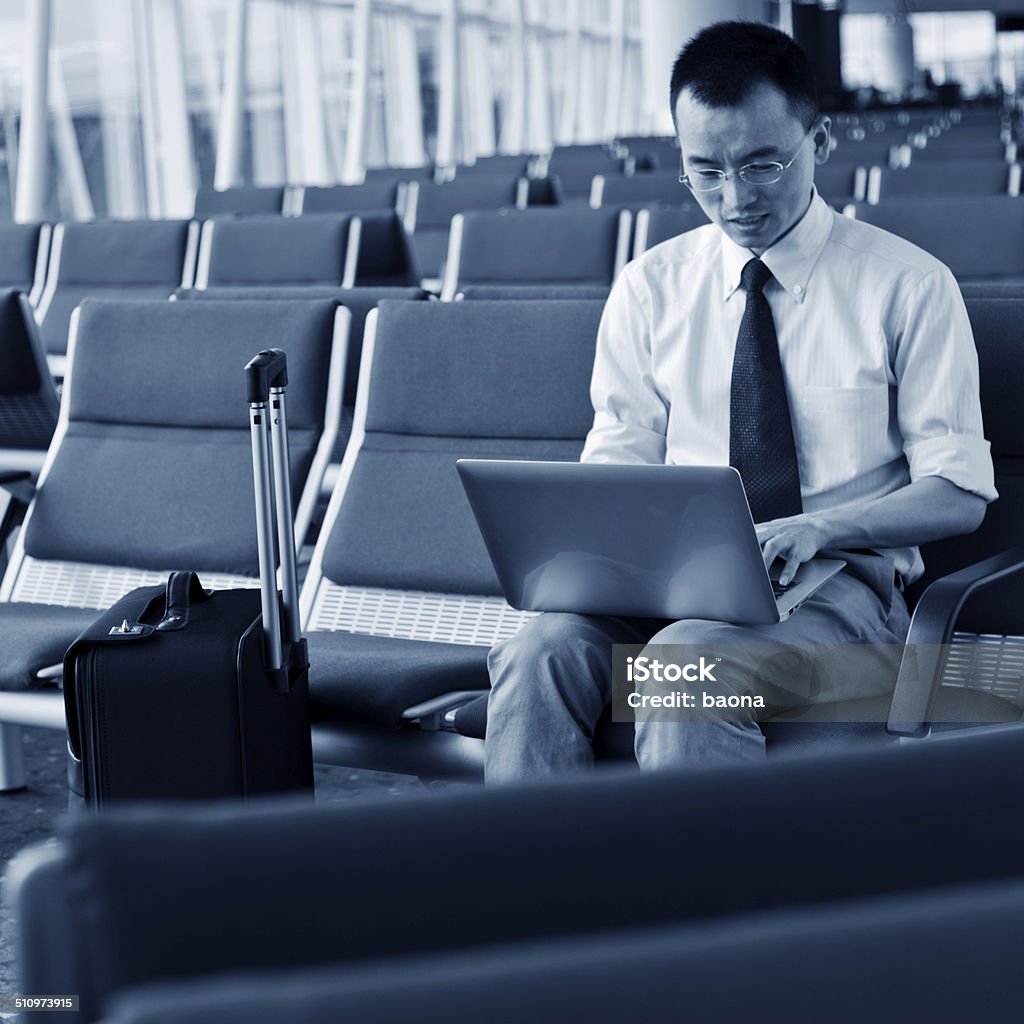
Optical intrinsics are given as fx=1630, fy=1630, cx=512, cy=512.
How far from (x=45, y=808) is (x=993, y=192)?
420cm

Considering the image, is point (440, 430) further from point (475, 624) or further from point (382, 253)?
point (382, 253)

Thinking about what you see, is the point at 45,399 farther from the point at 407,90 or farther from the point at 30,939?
the point at 407,90

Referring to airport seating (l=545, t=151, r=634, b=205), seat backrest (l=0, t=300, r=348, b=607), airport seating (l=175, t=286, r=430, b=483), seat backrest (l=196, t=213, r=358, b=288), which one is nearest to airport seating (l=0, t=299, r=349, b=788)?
seat backrest (l=0, t=300, r=348, b=607)

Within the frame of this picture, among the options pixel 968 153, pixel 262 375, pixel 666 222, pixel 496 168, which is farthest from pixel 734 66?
pixel 496 168

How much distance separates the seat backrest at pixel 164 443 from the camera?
281 cm

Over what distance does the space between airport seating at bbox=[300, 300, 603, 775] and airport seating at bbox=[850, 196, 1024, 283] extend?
1.50 metres

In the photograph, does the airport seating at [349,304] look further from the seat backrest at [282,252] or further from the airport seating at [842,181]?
the airport seating at [842,181]

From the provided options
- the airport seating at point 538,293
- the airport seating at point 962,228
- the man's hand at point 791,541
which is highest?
the airport seating at point 962,228

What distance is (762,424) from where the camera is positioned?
2139 mm

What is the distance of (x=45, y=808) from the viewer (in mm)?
2838

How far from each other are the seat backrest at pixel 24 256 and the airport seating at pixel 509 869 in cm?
531

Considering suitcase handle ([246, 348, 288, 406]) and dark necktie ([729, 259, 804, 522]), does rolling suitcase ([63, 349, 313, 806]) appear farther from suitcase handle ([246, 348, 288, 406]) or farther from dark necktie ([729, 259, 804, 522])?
dark necktie ([729, 259, 804, 522])

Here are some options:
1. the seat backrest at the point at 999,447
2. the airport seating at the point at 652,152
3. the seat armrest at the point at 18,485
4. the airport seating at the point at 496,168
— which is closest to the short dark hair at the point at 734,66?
the seat backrest at the point at 999,447

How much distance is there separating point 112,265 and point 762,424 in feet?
12.5
